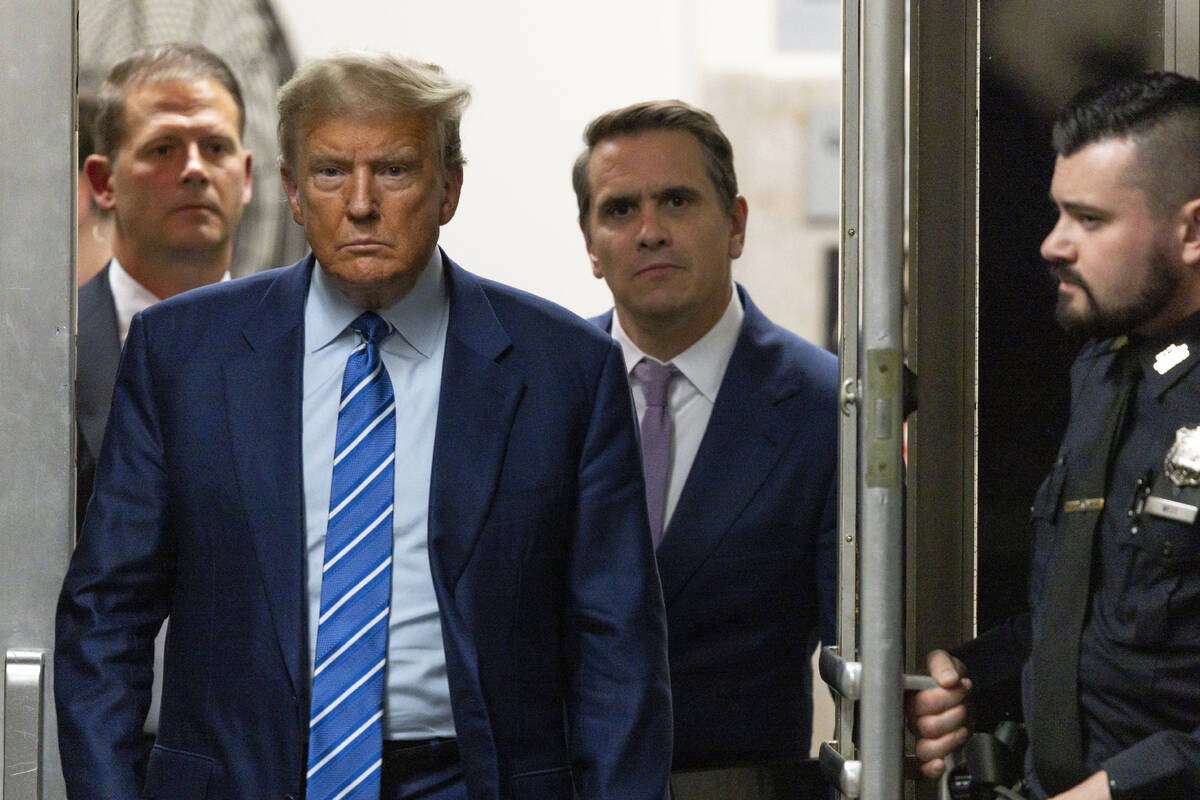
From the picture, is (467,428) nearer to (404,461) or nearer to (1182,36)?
(404,461)

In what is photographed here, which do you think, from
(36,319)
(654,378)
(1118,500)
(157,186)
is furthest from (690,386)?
(36,319)

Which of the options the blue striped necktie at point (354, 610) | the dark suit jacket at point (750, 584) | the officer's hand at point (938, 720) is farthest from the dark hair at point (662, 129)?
the officer's hand at point (938, 720)

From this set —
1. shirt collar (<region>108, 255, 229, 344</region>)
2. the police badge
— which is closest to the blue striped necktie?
shirt collar (<region>108, 255, 229, 344</region>)

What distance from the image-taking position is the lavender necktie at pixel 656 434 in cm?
229

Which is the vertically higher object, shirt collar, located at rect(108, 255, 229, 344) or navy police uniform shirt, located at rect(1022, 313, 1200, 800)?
shirt collar, located at rect(108, 255, 229, 344)

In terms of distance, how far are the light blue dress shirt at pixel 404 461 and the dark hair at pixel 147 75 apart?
40 centimetres

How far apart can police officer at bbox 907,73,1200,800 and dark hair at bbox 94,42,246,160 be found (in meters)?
1.22

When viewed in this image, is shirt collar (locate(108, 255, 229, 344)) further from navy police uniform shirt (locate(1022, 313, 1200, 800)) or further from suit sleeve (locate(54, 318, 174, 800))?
navy police uniform shirt (locate(1022, 313, 1200, 800))

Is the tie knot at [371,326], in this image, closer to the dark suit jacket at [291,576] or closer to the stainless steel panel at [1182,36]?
the dark suit jacket at [291,576]

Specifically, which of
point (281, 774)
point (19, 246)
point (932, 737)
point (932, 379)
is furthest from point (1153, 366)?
point (19, 246)

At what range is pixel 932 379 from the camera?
210 cm

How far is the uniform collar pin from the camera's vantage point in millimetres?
1910

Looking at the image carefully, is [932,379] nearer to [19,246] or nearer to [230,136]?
[230,136]

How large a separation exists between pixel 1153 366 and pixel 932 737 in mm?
579
